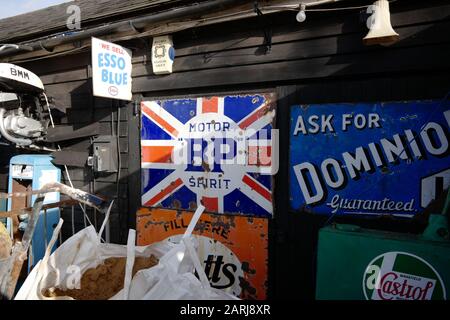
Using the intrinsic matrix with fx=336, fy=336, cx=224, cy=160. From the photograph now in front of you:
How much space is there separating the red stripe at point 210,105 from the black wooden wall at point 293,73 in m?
0.14

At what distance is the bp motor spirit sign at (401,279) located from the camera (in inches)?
99.4

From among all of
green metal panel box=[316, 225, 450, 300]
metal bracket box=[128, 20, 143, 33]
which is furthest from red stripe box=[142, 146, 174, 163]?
green metal panel box=[316, 225, 450, 300]

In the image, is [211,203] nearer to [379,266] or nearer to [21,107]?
[379,266]

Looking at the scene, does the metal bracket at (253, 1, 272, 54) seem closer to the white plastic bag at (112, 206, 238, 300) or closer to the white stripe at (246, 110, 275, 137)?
the white stripe at (246, 110, 275, 137)

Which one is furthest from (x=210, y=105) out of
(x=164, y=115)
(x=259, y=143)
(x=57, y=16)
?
(x=57, y=16)

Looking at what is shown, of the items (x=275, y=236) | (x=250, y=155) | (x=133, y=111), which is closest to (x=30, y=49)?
(x=133, y=111)

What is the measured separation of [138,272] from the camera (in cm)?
203

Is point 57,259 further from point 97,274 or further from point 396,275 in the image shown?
point 396,275

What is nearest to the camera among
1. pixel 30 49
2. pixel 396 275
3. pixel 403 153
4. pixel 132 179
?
pixel 396 275

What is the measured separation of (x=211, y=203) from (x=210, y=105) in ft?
4.25

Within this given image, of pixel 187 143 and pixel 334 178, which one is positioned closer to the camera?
pixel 334 178

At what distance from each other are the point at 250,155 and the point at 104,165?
234cm

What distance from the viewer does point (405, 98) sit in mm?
3453

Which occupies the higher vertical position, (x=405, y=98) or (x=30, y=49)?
(x=30, y=49)
